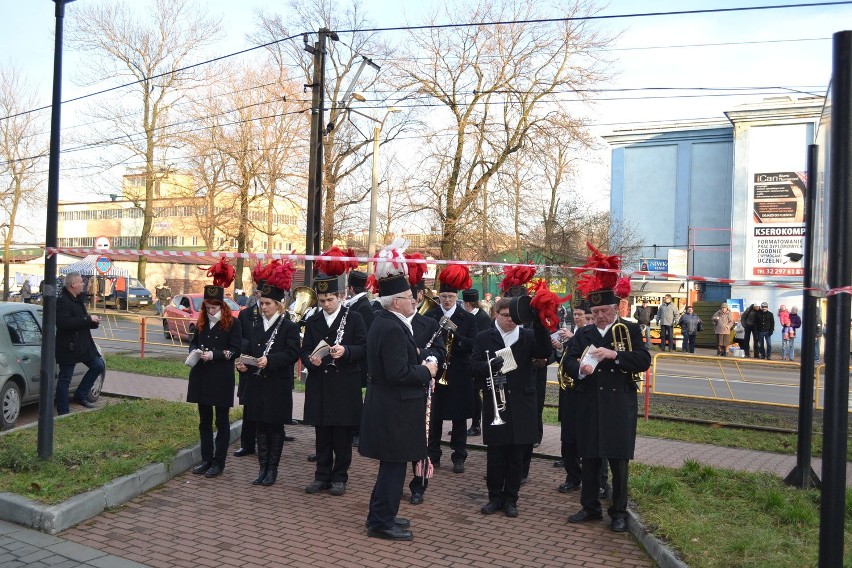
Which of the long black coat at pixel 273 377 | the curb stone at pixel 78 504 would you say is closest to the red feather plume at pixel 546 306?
the long black coat at pixel 273 377

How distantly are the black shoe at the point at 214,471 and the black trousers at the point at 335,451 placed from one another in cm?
108

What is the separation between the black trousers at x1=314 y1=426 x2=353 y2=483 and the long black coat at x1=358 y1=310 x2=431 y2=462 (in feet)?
4.17

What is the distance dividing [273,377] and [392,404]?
6.57ft

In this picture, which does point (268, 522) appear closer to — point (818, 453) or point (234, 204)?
point (818, 453)

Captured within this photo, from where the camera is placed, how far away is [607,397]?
673 centimetres

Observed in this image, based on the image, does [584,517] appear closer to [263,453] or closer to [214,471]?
[263,453]

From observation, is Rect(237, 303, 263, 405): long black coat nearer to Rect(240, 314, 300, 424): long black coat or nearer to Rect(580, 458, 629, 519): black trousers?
Rect(240, 314, 300, 424): long black coat

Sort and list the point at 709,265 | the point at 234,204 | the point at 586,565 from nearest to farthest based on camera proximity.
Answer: the point at 586,565 < the point at 709,265 < the point at 234,204

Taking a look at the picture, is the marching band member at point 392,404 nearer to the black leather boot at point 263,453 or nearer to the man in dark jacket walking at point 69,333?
the black leather boot at point 263,453

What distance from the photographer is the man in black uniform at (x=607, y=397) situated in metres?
6.59

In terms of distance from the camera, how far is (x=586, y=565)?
230 inches

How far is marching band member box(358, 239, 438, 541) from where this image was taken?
6.27 metres

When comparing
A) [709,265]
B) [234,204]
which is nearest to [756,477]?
[709,265]

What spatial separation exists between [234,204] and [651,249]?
839 inches
